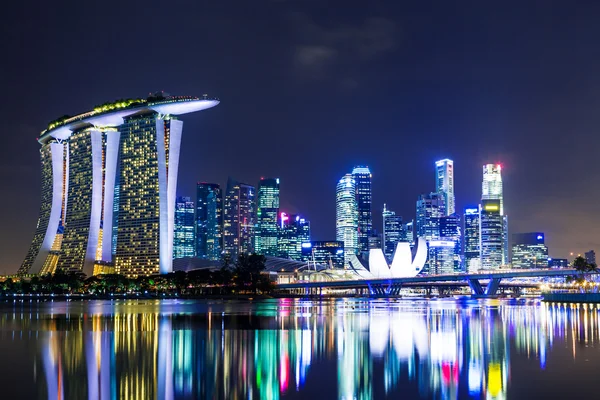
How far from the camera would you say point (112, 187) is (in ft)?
577

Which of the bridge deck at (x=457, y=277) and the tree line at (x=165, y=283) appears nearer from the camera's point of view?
the bridge deck at (x=457, y=277)

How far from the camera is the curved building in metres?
165

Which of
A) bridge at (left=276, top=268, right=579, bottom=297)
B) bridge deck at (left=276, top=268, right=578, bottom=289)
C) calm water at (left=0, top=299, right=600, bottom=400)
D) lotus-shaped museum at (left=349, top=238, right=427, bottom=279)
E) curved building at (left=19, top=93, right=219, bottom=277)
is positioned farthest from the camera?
lotus-shaped museum at (left=349, top=238, right=427, bottom=279)

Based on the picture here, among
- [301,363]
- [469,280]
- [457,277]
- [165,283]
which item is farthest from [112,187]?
[301,363]

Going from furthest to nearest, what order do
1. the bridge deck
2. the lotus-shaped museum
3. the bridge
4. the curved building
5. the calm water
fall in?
the lotus-shaped museum < the curved building < the bridge < the bridge deck < the calm water

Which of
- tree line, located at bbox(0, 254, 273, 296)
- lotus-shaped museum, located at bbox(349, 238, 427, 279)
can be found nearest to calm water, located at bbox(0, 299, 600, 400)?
tree line, located at bbox(0, 254, 273, 296)

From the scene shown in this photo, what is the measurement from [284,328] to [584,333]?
688 inches

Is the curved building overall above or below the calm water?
above

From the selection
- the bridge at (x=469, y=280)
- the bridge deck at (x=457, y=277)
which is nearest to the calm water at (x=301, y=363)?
the bridge deck at (x=457, y=277)

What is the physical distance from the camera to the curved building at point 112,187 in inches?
6496

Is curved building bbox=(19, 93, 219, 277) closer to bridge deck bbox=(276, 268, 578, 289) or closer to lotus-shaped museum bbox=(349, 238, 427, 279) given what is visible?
bridge deck bbox=(276, 268, 578, 289)

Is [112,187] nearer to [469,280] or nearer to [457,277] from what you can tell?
[457,277]

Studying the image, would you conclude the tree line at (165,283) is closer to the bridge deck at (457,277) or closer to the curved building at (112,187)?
the curved building at (112,187)

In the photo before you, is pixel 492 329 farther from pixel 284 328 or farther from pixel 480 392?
pixel 480 392
